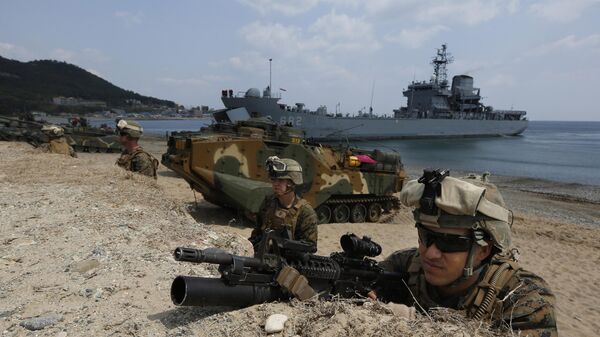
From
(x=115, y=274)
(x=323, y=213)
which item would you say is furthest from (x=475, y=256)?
(x=323, y=213)

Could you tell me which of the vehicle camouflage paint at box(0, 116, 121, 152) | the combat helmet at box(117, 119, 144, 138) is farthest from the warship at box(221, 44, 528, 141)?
the combat helmet at box(117, 119, 144, 138)

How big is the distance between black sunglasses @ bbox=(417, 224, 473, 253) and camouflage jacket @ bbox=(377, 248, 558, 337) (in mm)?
258

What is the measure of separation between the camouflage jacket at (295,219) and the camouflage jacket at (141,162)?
11.7ft

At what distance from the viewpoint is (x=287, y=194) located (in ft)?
14.7

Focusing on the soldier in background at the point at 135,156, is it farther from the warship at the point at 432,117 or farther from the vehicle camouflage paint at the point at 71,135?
the warship at the point at 432,117

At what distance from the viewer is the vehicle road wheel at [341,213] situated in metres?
12.0

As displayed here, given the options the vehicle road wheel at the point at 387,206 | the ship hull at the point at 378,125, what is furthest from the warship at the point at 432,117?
the vehicle road wheel at the point at 387,206

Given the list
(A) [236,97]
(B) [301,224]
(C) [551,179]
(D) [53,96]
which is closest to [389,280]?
(B) [301,224]

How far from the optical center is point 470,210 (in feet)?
7.38

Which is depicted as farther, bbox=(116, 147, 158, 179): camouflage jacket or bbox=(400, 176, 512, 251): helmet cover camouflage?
bbox=(116, 147, 158, 179): camouflage jacket

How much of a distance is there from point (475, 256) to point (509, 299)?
285 millimetres

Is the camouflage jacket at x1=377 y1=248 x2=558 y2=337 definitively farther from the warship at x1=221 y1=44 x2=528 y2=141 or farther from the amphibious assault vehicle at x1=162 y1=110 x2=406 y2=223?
the warship at x1=221 y1=44 x2=528 y2=141

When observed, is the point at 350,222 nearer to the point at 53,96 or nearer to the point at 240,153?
the point at 240,153

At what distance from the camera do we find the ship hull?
46.6 metres
